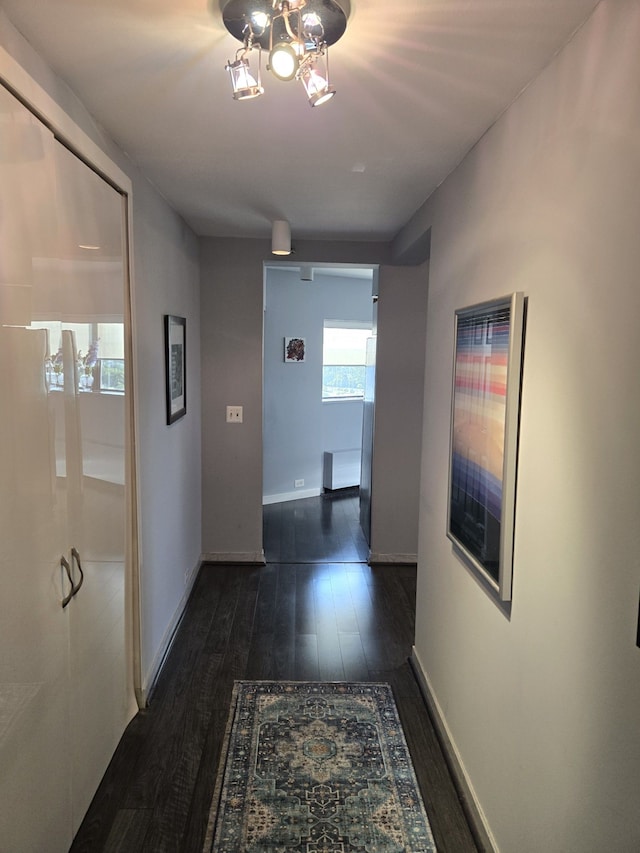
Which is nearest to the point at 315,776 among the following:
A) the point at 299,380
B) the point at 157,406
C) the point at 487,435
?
the point at 487,435

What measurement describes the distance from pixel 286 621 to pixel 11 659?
212 cm

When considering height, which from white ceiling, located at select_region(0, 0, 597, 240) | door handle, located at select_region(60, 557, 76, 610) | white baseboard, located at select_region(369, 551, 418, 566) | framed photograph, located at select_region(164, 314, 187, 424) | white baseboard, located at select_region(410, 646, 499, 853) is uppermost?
white ceiling, located at select_region(0, 0, 597, 240)

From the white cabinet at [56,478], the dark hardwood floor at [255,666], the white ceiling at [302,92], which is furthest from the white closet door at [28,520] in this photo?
the dark hardwood floor at [255,666]

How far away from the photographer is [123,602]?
216 centimetres

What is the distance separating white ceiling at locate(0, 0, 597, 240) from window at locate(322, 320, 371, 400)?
3.76 meters

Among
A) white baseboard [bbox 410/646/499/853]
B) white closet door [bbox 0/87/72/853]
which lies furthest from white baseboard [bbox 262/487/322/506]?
white closet door [bbox 0/87/72/853]

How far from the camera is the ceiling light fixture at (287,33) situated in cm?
115

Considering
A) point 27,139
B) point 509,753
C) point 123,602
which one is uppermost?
point 27,139

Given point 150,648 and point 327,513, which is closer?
point 150,648

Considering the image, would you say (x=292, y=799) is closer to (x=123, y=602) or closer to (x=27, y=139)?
(x=123, y=602)

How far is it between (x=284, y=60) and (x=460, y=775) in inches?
92.3

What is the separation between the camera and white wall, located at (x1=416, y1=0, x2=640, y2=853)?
105 centimetres

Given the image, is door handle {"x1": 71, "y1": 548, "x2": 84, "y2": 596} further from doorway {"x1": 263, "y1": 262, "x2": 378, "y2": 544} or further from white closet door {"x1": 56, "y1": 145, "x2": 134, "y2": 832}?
doorway {"x1": 263, "y1": 262, "x2": 378, "y2": 544}

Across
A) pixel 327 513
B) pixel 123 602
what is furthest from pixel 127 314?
pixel 327 513
